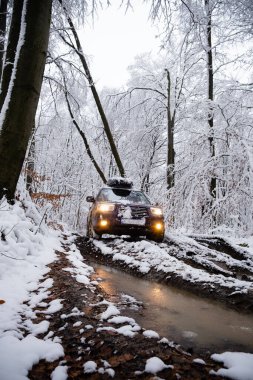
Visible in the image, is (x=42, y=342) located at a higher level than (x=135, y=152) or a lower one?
lower

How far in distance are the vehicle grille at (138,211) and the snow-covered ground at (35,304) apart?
147cm

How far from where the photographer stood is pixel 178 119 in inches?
656

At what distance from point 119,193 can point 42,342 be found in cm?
643

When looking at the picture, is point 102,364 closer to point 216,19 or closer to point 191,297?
point 191,297

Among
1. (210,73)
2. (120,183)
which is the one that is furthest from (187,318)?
(210,73)

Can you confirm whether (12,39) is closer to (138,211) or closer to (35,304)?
(138,211)

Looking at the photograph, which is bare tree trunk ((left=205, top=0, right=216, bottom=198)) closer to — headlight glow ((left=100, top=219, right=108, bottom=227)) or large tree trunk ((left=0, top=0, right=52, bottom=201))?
headlight glow ((left=100, top=219, right=108, bottom=227))

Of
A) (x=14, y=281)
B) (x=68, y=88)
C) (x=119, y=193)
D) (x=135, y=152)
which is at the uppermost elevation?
(x=68, y=88)

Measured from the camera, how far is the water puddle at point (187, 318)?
241 cm

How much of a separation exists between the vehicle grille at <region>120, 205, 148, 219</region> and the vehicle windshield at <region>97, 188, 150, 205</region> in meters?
0.71

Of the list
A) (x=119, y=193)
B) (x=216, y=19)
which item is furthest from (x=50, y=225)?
(x=216, y=19)

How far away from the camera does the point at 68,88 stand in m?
11.7

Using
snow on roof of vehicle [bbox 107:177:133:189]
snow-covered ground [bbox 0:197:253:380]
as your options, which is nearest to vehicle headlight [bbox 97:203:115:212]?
snow-covered ground [bbox 0:197:253:380]

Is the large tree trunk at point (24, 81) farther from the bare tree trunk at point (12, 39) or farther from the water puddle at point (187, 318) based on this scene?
the water puddle at point (187, 318)
